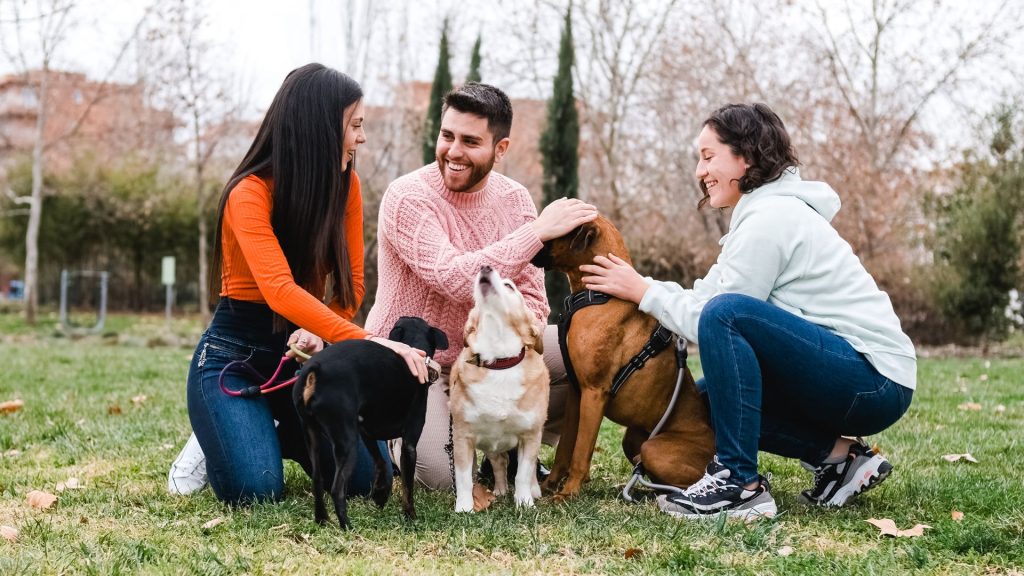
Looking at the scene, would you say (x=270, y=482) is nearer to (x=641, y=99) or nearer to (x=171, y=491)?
(x=171, y=491)

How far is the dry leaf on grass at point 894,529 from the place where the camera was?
121 inches

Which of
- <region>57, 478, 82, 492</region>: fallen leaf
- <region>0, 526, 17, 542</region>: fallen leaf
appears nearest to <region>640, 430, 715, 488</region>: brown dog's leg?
<region>0, 526, 17, 542</region>: fallen leaf

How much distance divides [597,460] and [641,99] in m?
15.3

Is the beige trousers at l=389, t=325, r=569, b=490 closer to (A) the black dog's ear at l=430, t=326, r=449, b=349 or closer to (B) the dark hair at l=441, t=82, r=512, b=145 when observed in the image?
(A) the black dog's ear at l=430, t=326, r=449, b=349

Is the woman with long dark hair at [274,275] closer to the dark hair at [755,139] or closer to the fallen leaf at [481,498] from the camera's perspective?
the fallen leaf at [481,498]

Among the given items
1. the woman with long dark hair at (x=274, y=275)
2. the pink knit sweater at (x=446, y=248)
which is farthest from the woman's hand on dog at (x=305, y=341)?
the pink knit sweater at (x=446, y=248)

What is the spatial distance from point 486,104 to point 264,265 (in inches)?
49.2

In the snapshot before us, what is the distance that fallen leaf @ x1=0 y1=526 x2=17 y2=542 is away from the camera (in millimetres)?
2951

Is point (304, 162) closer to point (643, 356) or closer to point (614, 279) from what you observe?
point (614, 279)

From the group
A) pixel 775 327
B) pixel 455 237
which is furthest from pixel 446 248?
pixel 775 327

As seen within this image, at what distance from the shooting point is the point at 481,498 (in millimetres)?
3664

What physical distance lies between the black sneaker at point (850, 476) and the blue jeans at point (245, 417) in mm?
1846

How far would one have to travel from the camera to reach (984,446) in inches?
193

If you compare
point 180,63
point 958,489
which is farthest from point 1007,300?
point 180,63
